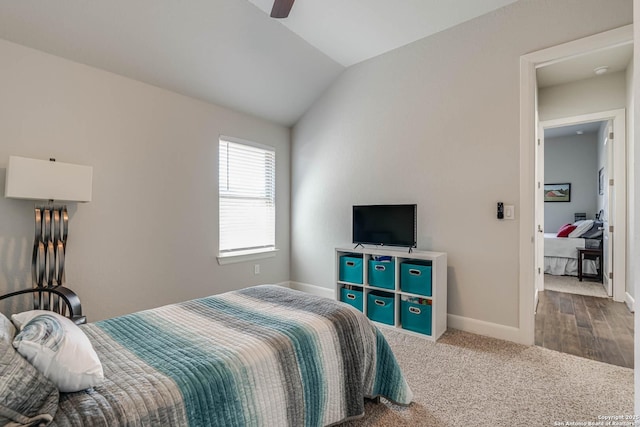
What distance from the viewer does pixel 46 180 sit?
2.20m

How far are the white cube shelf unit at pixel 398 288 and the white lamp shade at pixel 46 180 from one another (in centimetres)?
239

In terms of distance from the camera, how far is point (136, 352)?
1325 mm

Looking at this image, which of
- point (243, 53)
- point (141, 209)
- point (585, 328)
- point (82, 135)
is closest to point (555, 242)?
point (585, 328)

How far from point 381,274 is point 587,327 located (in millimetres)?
2054

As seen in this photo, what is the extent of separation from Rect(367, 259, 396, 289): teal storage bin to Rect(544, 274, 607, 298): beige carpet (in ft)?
9.80

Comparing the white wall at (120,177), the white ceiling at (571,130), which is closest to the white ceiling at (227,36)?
the white wall at (120,177)

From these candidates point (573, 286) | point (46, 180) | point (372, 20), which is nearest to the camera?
point (46, 180)

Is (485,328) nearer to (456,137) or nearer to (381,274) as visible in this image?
(381,274)

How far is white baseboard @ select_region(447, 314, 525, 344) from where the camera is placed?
8.87 feet

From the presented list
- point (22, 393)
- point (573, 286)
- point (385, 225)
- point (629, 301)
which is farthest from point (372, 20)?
point (573, 286)

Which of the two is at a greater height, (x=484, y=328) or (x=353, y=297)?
(x=353, y=297)

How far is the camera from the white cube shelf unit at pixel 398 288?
2.80 metres

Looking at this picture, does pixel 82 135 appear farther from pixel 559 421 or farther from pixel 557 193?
pixel 557 193

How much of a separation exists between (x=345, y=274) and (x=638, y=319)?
259 cm
